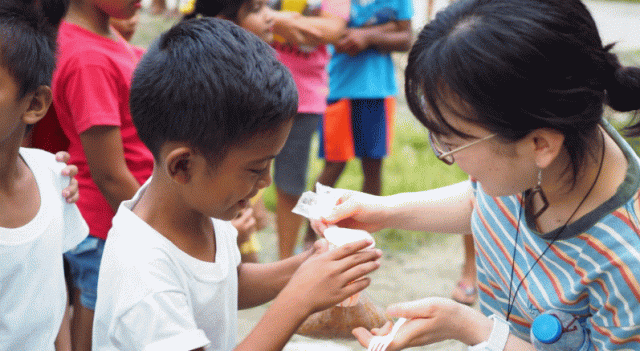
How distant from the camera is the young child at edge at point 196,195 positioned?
54.7 inches

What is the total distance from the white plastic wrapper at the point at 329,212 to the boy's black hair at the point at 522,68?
373 millimetres

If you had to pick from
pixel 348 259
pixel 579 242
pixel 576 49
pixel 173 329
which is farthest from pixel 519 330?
pixel 173 329

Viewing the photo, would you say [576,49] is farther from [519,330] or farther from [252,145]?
[519,330]

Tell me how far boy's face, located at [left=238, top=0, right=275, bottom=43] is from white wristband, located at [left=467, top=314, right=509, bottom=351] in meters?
1.79

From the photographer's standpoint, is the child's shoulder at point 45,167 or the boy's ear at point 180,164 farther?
the child's shoulder at point 45,167

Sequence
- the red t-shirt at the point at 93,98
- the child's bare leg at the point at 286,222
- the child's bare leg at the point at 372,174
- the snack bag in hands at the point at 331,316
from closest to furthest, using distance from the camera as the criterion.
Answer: the snack bag in hands at the point at 331,316, the red t-shirt at the point at 93,98, the child's bare leg at the point at 286,222, the child's bare leg at the point at 372,174

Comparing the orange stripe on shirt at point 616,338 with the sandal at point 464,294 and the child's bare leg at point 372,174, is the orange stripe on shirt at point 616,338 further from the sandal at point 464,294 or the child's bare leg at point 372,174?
the child's bare leg at point 372,174

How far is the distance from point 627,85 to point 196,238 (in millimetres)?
1036

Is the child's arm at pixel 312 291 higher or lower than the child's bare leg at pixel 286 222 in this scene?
higher

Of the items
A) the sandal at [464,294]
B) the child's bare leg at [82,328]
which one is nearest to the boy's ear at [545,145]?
the child's bare leg at [82,328]

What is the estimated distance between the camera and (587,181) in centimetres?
154

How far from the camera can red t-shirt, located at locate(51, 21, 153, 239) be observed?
6.99 ft

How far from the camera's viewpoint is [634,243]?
4.74 feet

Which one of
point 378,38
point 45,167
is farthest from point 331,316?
point 378,38
